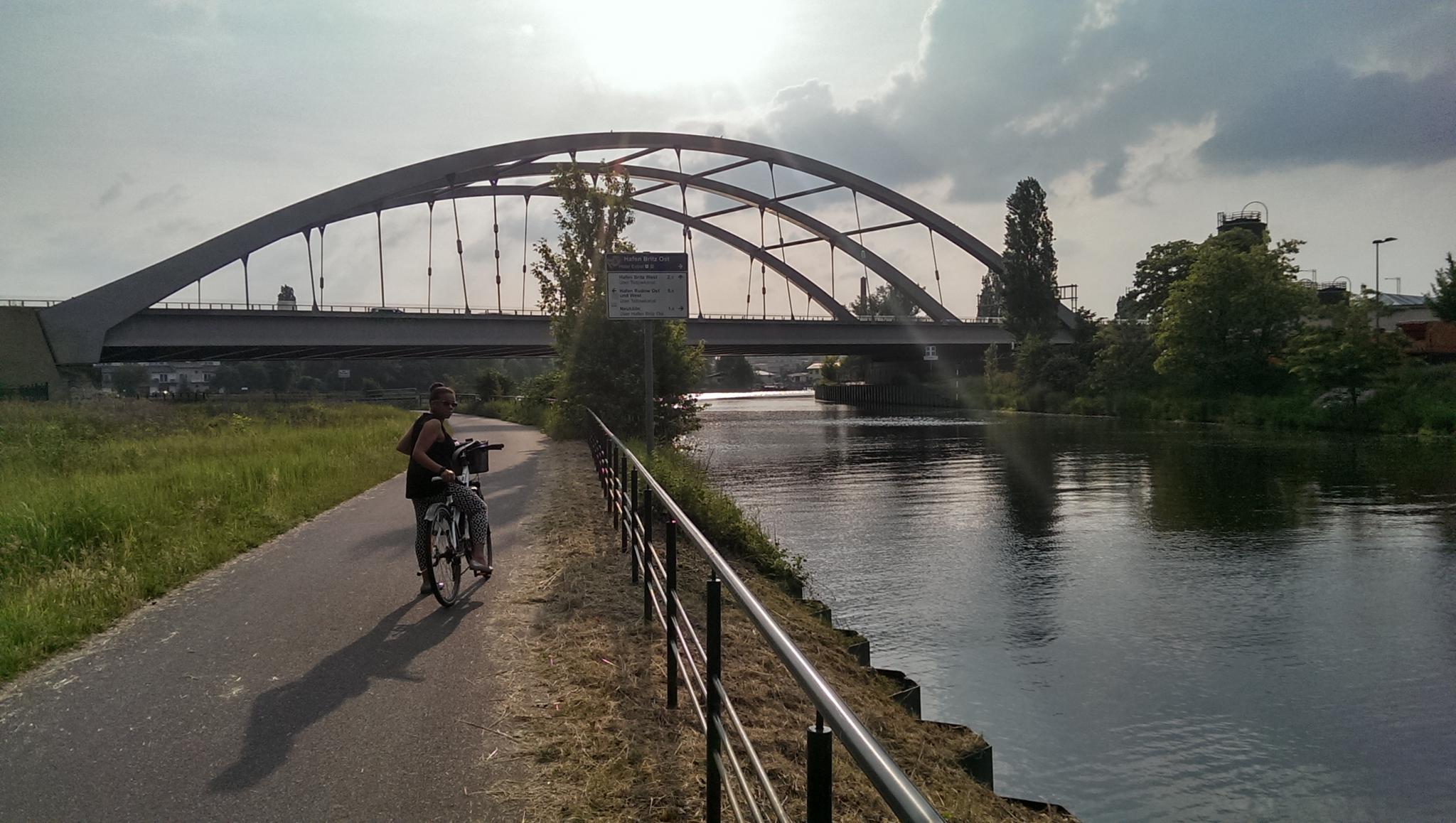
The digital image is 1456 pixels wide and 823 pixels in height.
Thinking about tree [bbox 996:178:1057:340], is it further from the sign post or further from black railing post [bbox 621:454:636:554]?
black railing post [bbox 621:454:636:554]

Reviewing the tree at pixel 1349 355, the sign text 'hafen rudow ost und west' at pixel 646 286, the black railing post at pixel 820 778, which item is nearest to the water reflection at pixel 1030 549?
the sign text 'hafen rudow ost und west' at pixel 646 286

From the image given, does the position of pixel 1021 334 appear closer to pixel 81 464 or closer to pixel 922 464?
pixel 922 464

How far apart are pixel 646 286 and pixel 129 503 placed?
7.30 meters

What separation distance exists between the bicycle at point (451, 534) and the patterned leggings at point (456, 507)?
0.03 m

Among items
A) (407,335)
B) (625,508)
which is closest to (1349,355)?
(625,508)

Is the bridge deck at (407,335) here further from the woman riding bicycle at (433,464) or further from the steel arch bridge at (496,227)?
the woman riding bicycle at (433,464)

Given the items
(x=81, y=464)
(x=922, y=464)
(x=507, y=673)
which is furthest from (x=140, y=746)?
(x=922, y=464)

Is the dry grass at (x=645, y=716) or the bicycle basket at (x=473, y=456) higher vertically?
the bicycle basket at (x=473, y=456)

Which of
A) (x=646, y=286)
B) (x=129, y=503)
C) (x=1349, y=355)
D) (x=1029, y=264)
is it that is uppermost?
(x=1029, y=264)

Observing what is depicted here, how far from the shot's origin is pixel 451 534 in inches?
285

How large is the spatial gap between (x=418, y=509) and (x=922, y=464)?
20.7m

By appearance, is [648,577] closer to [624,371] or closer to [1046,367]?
[624,371]

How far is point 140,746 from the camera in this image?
453 centimetres

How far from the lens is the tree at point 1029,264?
199ft
